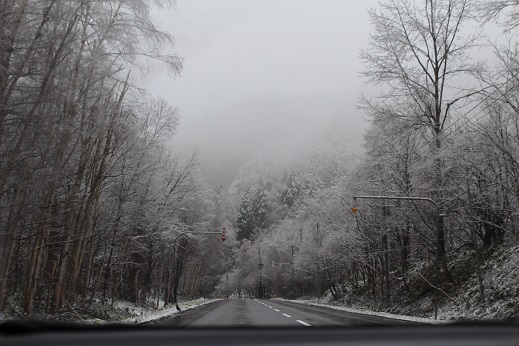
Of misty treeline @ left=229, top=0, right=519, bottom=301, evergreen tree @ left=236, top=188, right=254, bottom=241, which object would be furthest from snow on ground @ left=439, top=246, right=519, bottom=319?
evergreen tree @ left=236, top=188, right=254, bottom=241

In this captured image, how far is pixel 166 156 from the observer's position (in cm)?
2608

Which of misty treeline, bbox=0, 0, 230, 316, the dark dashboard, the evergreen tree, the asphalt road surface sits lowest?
the asphalt road surface

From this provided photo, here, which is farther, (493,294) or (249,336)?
(493,294)

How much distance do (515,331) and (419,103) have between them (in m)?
20.8

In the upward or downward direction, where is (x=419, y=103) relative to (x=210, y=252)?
upward

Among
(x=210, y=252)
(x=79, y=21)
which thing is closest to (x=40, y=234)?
(x=79, y=21)

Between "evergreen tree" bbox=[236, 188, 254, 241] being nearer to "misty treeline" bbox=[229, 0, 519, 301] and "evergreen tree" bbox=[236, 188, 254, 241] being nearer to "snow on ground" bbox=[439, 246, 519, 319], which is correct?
"misty treeline" bbox=[229, 0, 519, 301]

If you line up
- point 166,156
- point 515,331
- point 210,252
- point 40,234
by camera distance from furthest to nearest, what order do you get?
point 210,252 → point 166,156 → point 40,234 → point 515,331

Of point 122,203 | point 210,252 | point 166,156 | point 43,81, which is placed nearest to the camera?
point 43,81

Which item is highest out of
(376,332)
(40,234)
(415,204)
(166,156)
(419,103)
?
(419,103)

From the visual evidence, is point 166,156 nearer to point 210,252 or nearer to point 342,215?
point 342,215

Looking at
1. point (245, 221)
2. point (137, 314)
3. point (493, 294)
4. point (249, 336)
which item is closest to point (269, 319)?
point (137, 314)

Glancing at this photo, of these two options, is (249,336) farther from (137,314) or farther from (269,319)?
(137,314)

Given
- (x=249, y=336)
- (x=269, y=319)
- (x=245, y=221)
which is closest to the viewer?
(x=249, y=336)
